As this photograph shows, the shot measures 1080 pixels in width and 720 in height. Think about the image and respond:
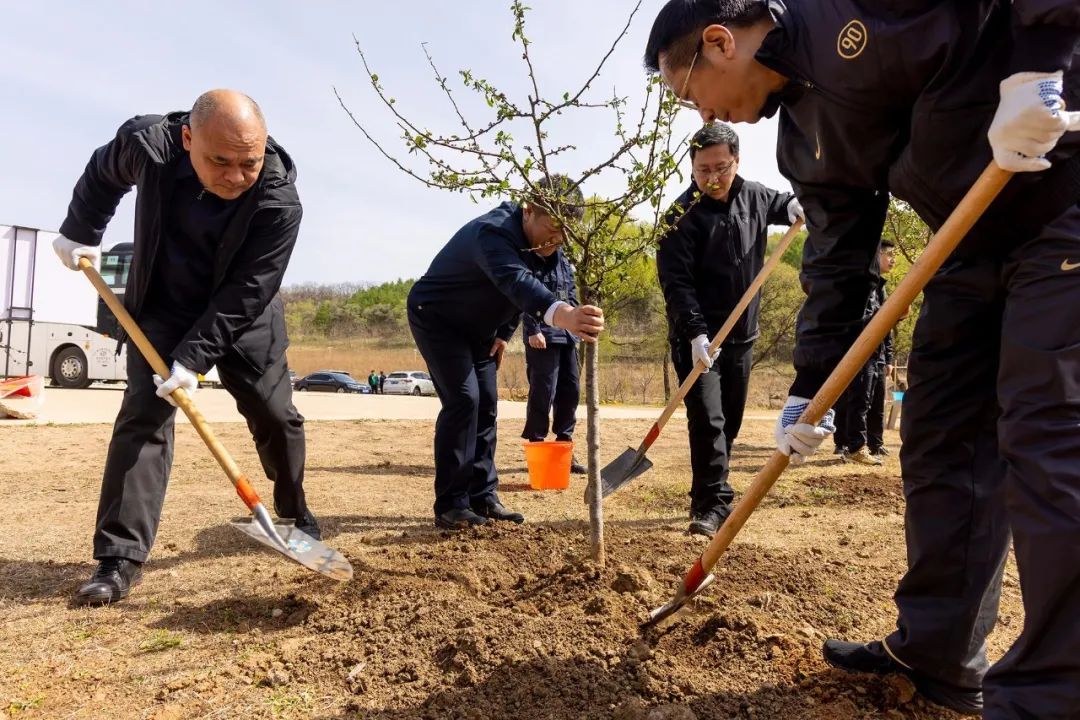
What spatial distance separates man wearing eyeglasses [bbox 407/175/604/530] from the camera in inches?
164

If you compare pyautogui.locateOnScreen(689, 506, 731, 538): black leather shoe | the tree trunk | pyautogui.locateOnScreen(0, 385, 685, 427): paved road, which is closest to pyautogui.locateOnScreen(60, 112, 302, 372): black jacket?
the tree trunk

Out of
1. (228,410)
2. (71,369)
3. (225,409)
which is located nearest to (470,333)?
(228,410)

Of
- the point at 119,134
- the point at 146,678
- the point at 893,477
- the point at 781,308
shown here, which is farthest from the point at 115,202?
the point at 781,308

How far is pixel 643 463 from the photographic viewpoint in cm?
441

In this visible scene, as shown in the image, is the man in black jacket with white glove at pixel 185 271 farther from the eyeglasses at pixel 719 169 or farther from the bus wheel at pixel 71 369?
the bus wheel at pixel 71 369

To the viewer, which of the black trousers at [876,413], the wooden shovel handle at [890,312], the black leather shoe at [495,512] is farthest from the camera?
the black trousers at [876,413]

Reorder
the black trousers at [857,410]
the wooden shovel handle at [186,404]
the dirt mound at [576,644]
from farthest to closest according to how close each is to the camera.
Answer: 1. the black trousers at [857,410]
2. the wooden shovel handle at [186,404]
3. the dirt mound at [576,644]

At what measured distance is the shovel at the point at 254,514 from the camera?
2.94 meters

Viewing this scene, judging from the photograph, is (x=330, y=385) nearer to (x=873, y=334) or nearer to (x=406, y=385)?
(x=406, y=385)

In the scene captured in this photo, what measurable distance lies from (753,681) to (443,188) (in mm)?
2157

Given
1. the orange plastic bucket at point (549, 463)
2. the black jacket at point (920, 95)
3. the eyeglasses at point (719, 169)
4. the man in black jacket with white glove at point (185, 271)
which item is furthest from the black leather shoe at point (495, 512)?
the black jacket at point (920, 95)

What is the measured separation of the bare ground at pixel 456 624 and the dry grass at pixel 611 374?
44.0 ft

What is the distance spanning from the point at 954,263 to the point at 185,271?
3033 millimetres

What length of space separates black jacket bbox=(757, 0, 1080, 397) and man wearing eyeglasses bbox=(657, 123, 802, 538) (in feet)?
7.01
